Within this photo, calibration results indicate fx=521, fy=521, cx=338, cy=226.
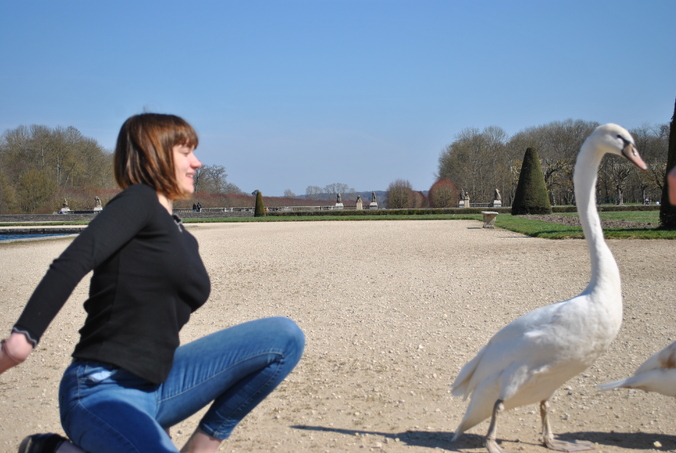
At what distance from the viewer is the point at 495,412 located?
273 centimetres

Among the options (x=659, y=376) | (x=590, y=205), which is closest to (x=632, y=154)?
(x=590, y=205)

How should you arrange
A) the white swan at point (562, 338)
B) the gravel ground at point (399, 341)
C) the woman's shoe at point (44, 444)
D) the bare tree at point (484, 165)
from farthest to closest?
1. the bare tree at point (484, 165)
2. the gravel ground at point (399, 341)
3. the white swan at point (562, 338)
4. the woman's shoe at point (44, 444)

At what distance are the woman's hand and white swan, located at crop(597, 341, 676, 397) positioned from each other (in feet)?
9.85

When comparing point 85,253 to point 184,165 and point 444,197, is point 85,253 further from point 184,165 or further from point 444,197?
point 444,197

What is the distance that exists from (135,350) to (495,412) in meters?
1.88

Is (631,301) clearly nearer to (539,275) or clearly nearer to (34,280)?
(539,275)

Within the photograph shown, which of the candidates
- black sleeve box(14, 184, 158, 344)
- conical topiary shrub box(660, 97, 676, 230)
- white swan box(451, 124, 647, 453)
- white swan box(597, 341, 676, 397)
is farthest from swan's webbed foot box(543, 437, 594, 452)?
conical topiary shrub box(660, 97, 676, 230)

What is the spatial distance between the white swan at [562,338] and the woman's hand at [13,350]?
7.20 ft

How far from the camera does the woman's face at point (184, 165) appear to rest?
2002 mm

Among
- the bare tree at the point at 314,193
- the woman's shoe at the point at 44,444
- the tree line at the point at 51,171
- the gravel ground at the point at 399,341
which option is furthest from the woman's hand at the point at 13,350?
the bare tree at the point at 314,193

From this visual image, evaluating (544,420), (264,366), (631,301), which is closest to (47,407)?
(264,366)

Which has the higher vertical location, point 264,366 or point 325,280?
point 264,366

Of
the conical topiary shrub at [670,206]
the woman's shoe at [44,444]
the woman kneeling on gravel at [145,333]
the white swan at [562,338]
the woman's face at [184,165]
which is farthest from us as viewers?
the conical topiary shrub at [670,206]

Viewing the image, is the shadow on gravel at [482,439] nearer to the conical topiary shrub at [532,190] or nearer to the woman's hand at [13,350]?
the woman's hand at [13,350]
